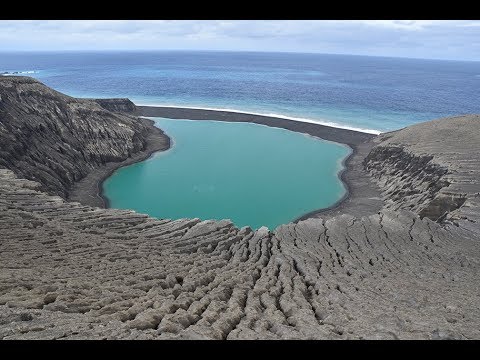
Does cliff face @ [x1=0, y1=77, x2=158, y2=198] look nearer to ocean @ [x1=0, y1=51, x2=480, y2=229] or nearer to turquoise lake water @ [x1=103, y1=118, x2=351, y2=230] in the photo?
turquoise lake water @ [x1=103, y1=118, x2=351, y2=230]

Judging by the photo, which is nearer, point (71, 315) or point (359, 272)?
point (71, 315)

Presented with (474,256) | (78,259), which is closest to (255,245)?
(78,259)

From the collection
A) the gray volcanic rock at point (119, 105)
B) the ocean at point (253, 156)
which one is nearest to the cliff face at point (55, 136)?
the ocean at point (253, 156)

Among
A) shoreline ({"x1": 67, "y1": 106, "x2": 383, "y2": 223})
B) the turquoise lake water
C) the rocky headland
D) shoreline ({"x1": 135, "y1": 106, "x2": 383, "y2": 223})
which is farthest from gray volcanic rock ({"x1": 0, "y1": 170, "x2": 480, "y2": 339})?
the turquoise lake water

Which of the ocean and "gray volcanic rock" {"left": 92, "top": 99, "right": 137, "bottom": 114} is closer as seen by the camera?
the ocean

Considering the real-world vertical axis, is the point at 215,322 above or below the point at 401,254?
above
